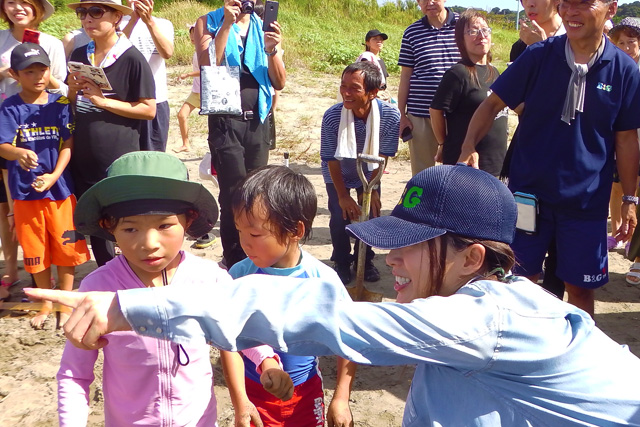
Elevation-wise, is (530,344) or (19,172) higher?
(530,344)

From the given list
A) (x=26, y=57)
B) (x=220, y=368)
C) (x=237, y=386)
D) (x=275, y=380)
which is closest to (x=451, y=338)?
(x=275, y=380)

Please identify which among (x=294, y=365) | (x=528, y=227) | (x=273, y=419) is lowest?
(x=273, y=419)

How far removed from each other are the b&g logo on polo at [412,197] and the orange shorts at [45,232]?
3185 mm

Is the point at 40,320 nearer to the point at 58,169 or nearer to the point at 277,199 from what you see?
the point at 58,169

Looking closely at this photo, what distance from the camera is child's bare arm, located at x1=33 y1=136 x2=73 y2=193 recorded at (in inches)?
158

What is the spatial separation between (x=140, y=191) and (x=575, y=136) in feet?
7.30

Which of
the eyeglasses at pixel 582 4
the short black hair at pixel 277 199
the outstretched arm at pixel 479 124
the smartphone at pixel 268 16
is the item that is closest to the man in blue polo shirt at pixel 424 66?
the smartphone at pixel 268 16

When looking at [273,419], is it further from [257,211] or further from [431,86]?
[431,86]

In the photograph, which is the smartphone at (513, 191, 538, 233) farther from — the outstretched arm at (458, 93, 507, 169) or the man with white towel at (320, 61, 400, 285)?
the man with white towel at (320, 61, 400, 285)

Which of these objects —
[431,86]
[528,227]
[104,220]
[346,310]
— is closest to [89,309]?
[346,310]

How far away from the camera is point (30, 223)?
4141mm

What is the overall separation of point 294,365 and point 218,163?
2.52 m

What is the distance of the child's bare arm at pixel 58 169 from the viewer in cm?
401

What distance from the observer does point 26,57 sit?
3932 millimetres
